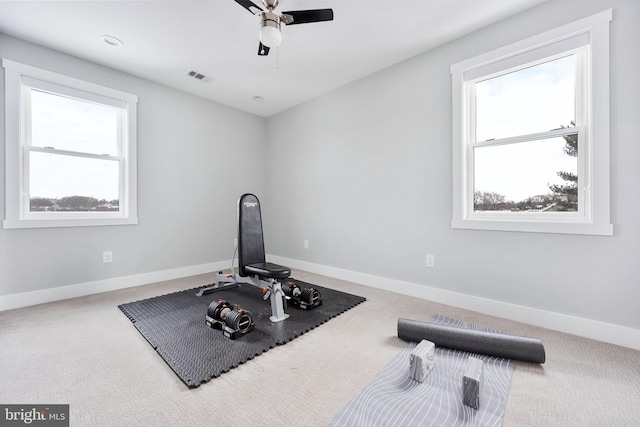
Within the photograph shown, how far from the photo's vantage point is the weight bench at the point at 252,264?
2475mm

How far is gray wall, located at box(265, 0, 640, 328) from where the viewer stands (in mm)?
1885

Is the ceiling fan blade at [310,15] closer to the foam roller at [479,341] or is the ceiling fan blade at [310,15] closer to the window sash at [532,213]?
the window sash at [532,213]

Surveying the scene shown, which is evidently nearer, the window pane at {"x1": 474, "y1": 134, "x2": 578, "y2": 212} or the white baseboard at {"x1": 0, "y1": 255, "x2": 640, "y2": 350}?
the white baseboard at {"x1": 0, "y1": 255, "x2": 640, "y2": 350}

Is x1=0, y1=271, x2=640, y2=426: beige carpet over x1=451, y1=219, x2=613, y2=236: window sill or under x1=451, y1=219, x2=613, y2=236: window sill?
under

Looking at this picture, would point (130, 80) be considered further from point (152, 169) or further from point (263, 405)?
point (263, 405)

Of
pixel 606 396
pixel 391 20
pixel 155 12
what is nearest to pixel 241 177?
pixel 155 12

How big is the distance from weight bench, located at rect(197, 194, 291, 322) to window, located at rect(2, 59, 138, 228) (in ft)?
4.99

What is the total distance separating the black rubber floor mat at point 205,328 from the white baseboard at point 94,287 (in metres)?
0.71

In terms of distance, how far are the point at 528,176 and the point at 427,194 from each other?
0.86 meters

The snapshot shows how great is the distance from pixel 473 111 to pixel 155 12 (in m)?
2.99

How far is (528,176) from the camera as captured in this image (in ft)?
7.70

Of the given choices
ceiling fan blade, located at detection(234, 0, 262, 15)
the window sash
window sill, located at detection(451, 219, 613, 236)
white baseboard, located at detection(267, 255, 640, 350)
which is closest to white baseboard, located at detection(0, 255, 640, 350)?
white baseboard, located at detection(267, 255, 640, 350)

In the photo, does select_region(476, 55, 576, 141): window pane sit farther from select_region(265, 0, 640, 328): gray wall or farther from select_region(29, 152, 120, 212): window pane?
select_region(29, 152, 120, 212): window pane

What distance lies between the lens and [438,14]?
2.28m
